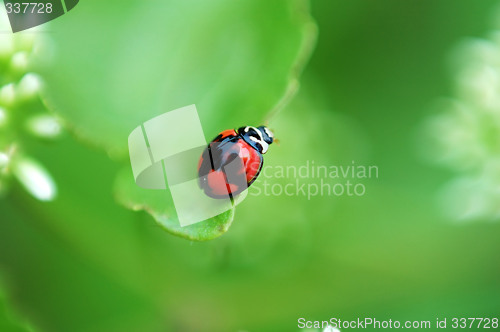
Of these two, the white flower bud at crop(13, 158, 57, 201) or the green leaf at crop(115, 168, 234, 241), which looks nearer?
the green leaf at crop(115, 168, 234, 241)

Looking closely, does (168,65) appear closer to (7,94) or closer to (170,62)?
(170,62)

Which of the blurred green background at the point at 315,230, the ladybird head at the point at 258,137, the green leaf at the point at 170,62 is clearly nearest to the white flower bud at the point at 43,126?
the blurred green background at the point at 315,230

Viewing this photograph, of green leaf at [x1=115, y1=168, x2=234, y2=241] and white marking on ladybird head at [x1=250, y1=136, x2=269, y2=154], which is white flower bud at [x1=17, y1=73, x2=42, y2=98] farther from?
white marking on ladybird head at [x1=250, y1=136, x2=269, y2=154]

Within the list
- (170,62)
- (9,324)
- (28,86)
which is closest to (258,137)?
(170,62)

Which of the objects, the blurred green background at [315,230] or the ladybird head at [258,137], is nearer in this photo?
the ladybird head at [258,137]

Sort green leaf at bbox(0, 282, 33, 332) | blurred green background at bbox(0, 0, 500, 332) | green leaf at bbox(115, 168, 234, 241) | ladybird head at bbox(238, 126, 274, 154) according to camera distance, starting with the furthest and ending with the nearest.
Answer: blurred green background at bbox(0, 0, 500, 332) < ladybird head at bbox(238, 126, 274, 154) < green leaf at bbox(0, 282, 33, 332) < green leaf at bbox(115, 168, 234, 241)

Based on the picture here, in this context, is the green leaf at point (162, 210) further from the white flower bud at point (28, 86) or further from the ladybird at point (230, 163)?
the white flower bud at point (28, 86)

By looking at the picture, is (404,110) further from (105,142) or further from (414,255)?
(105,142)

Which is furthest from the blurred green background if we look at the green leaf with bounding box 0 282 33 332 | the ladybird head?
the ladybird head
